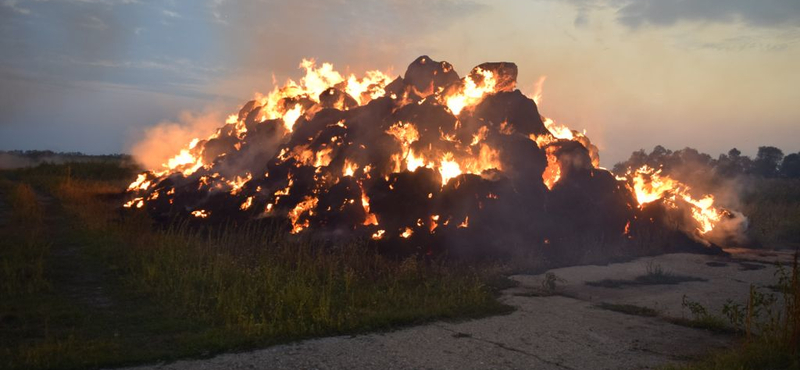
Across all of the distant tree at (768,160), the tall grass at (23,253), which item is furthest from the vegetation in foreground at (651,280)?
the distant tree at (768,160)

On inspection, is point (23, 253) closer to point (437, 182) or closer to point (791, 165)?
point (437, 182)

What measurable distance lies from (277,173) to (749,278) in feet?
39.2

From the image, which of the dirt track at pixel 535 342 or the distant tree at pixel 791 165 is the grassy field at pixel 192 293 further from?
the distant tree at pixel 791 165

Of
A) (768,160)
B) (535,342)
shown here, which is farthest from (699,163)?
(768,160)

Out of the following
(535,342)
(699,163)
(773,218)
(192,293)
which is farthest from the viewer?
(699,163)

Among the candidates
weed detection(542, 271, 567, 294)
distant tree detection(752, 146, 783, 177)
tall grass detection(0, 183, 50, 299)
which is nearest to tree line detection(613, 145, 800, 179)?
distant tree detection(752, 146, 783, 177)

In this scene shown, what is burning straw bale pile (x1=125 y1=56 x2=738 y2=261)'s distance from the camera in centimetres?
1527

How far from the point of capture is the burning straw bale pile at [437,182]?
50.1 ft

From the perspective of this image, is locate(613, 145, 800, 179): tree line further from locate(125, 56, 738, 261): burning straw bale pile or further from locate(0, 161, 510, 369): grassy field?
locate(0, 161, 510, 369): grassy field

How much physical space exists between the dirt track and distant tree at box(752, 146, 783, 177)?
192 ft

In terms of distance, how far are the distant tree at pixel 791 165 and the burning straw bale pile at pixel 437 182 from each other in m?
51.0

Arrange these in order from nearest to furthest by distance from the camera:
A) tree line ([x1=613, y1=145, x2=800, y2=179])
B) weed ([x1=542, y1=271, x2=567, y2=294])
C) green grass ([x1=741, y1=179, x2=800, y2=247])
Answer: weed ([x1=542, y1=271, x2=567, y2=294]) < green grass ([x1=741, y1=179, x2=800, y2=247]) < tree line ([x1=613, y1=145, x2=800, y2=179])

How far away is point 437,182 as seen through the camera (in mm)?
15586

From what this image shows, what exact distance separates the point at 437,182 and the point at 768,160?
61198 millimetres
